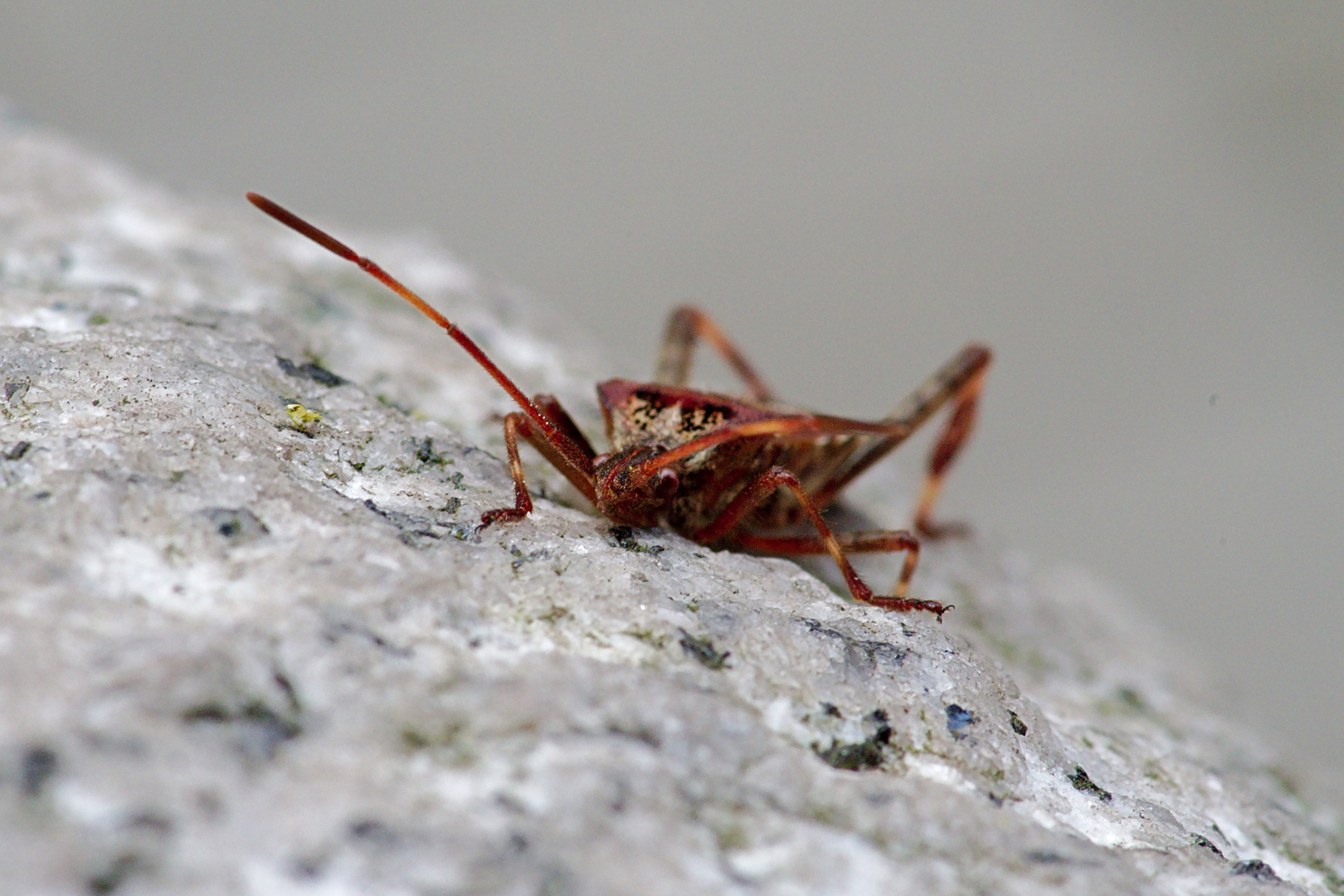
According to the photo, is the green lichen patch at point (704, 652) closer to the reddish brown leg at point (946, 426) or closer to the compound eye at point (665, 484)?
the compound eye at point (665, 484)

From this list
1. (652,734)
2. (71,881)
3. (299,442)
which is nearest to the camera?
(71,881)

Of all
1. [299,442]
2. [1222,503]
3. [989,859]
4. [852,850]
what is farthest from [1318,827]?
[1222,503]

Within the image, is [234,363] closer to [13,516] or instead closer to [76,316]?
[76,316]

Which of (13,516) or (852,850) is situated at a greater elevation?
(13,516)

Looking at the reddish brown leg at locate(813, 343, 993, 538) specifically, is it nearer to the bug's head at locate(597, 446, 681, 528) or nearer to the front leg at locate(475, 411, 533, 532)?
the bug's head at locate(597, 446, 681, 528)

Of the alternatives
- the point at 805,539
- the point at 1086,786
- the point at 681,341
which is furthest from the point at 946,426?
the point at 1086,786

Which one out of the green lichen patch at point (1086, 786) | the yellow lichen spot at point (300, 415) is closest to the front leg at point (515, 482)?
the yellow lichen spot at point (300, 415)

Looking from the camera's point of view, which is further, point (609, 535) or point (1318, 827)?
point (1318, 827)
